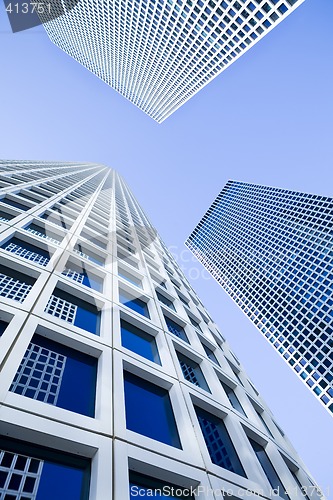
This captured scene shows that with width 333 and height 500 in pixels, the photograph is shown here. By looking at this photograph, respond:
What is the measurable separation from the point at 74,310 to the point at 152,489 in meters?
5.11

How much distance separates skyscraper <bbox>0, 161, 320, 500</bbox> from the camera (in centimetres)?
487

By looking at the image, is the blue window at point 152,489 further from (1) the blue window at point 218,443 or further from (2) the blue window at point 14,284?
(2) the blue window at point 14,284

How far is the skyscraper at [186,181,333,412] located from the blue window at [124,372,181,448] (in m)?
99.8

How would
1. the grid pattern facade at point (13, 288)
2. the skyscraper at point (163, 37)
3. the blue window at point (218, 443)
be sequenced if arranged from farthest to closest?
the skyscraper at point (163, 37) < the blue window at point (218, 443) < the grid pattern facade at point (13, 288)

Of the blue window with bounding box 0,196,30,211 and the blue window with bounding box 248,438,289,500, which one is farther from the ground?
the blue window with bounding box 0,196,30,211

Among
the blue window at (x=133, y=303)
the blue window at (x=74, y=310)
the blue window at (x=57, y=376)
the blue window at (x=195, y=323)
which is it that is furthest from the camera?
the blue window at (x=195, y=323)

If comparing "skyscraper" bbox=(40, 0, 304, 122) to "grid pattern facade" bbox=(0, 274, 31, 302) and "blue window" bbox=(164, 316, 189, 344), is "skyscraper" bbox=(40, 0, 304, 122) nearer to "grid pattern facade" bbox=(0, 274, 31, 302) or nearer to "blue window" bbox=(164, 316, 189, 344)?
"blue window" bbox=(164, 316, 189, 344)

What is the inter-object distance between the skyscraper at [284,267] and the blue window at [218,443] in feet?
320

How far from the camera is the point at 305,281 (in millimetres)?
109438

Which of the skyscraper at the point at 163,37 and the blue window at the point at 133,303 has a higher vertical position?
the skyscraper at the point at 163,37

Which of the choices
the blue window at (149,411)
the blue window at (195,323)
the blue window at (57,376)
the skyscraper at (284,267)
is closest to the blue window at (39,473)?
the blue window at (57,376)

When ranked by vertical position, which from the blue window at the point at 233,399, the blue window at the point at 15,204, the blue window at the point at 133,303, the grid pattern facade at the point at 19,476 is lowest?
the grid pattern facade at the point at 19,476

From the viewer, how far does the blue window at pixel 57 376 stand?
580 cm

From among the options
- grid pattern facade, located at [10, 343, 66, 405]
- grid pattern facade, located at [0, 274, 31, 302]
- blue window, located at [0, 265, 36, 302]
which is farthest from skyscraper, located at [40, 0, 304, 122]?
grid pattern facade, located at [10, 343, 66, 405]
